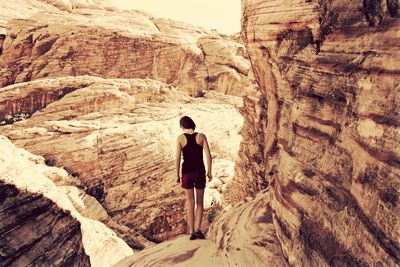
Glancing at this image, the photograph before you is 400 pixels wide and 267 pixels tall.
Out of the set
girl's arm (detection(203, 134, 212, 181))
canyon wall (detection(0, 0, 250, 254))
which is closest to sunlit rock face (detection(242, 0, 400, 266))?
girl's arm (detection(203, 134, 212, 181))

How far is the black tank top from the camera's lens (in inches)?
357

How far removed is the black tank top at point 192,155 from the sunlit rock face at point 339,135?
191 cm

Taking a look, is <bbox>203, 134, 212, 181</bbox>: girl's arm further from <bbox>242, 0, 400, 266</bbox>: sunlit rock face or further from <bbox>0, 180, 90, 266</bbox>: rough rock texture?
<bbox>0, 180, 90, 266</bbox>: rough rock texture

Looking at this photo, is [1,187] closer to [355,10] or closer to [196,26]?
[355,10]

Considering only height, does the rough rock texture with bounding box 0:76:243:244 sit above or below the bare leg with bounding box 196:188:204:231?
below

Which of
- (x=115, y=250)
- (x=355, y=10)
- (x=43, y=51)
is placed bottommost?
(x=115, y=250)

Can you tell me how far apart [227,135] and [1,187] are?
28.7m

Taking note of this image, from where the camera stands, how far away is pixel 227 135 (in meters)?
40.0

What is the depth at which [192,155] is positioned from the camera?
9094 mm

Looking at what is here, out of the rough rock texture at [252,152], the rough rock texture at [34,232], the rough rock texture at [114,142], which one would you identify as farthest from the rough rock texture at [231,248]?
the rough rock texture at [114,142]

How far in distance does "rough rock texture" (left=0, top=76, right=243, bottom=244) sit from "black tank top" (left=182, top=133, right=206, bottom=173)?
19943mm

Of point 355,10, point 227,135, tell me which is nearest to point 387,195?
point 355,10

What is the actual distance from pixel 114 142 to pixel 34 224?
1611 cm

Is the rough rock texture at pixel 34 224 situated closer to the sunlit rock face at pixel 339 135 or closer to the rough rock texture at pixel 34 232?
the rough rock texture at pixel 34 232
